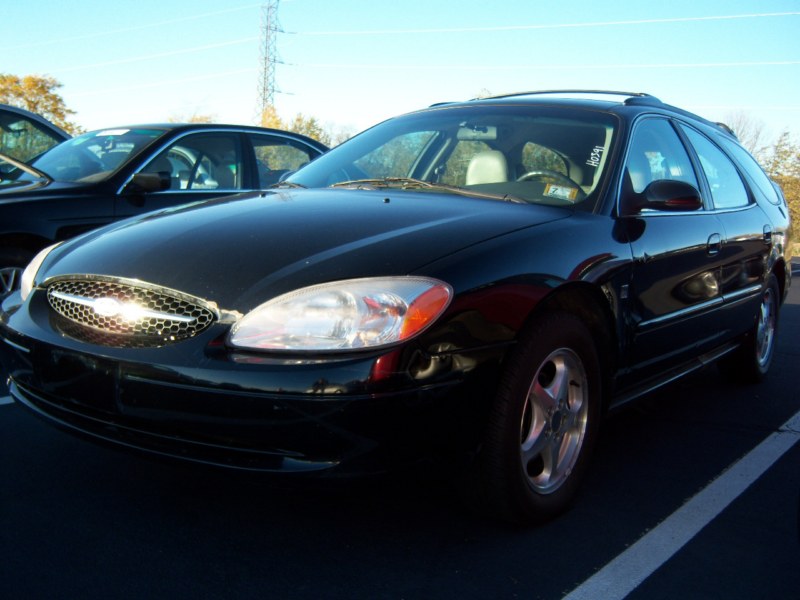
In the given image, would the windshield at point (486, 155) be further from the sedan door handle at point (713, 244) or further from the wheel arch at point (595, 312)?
the sedan door handle at point (713, 244)

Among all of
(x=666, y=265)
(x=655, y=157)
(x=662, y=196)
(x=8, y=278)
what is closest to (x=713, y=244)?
(x=655, y=157)

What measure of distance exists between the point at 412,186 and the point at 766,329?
3.02 metres

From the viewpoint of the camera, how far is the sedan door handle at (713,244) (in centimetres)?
407

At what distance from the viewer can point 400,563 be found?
8.57ft

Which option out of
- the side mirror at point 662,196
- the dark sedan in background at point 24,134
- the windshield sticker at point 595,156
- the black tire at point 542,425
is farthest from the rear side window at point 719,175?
the dark sedan in background at point 24,134

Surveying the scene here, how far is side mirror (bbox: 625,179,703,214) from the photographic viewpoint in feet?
11.6

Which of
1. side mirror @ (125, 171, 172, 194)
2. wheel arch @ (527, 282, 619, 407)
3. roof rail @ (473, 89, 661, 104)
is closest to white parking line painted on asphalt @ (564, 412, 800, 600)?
Result: wheel arch @ (527, 282, 619, 407)

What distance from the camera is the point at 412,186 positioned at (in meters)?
3.71

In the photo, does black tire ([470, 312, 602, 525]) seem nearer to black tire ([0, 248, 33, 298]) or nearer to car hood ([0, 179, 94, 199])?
black tire ([0, 248, 33, 298])

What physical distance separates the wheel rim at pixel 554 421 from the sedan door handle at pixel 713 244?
4.46 ft

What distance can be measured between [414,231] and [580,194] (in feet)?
3.14

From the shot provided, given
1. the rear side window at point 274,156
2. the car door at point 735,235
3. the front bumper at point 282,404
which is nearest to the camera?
the front bumper at point 282,404

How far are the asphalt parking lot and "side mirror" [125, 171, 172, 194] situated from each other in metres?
2.38

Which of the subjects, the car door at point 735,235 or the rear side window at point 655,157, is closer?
the rear side window at point 655,157
